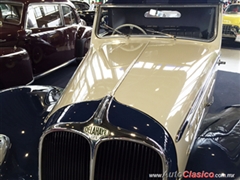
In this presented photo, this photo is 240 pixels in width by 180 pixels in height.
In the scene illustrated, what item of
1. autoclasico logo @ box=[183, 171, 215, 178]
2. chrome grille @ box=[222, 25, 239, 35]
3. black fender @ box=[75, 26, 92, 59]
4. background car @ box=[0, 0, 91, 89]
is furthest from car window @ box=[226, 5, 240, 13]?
autoclasico logo @ box=[183, 171, 215, 178]

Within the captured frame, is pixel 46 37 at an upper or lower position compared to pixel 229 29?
upper

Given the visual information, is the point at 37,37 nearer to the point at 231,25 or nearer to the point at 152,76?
the point at 152,76

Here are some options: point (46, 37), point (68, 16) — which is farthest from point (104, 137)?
point (68, 16)

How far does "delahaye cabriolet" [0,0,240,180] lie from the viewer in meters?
1.49

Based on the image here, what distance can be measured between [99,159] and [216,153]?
2.60 ft

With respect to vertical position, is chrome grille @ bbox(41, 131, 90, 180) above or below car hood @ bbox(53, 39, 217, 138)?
below

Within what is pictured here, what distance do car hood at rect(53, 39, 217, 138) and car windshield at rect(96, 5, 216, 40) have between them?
21 centimetres

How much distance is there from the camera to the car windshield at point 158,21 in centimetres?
260

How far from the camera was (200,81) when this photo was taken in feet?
6.58

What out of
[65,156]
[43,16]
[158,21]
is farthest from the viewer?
[43,16]

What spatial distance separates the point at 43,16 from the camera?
16.7 feet

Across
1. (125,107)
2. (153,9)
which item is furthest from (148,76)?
(153,9)

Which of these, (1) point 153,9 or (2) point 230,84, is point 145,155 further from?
(2) point 230,84

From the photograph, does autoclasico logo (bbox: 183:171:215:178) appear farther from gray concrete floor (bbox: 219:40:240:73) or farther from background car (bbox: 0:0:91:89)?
gray concrete floor (bbox: 219:40:240:73)
